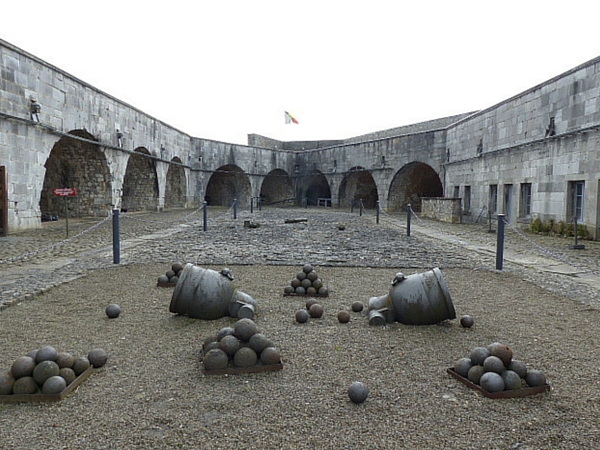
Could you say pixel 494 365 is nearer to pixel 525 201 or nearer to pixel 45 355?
pixel 45 355

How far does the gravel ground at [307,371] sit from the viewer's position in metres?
2.50

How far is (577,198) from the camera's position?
41.7 feet

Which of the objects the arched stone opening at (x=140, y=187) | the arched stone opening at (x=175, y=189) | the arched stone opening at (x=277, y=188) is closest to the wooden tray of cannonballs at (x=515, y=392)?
the arched stone opening at (x=140, y=187)

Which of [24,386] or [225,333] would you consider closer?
[24,386]

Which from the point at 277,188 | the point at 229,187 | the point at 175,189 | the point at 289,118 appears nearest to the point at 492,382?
the point at 175,189

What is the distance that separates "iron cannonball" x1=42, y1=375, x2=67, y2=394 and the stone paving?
283 cm

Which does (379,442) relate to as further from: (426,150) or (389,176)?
(389,176)

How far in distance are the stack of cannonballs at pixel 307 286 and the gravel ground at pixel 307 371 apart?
129 mm

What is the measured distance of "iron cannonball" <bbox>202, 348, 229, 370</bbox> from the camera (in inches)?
130

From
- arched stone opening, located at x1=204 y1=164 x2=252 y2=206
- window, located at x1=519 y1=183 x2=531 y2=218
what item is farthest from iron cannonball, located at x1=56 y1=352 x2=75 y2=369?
arched stone opening, located at x1=204 y1=164 x2=252 y2=206

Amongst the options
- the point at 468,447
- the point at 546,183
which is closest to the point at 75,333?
the point at 468,447

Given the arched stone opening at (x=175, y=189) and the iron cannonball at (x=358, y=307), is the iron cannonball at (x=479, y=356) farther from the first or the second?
the arched stone opening at (x=175, y=189)

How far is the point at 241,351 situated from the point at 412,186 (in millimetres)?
26144

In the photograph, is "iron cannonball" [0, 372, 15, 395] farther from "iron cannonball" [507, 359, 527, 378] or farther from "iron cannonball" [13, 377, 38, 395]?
"iron cannonball" [507, 359, 527, 378]
